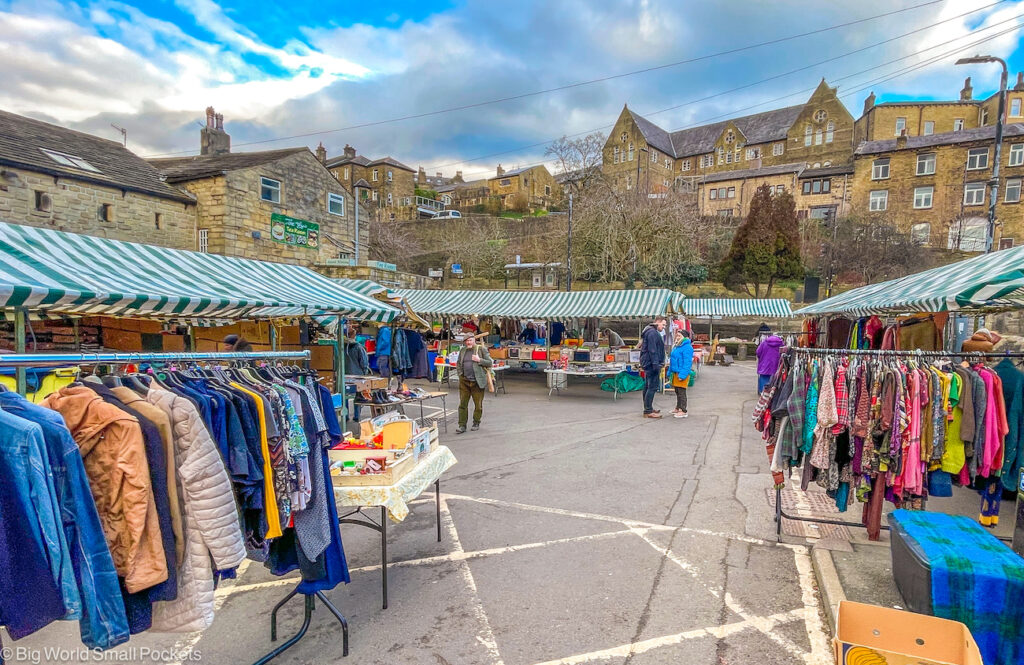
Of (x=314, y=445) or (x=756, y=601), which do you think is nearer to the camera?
(x=314, y=445)

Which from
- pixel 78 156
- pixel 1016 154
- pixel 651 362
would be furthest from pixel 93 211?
pixel 1016 154

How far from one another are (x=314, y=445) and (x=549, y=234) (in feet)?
111

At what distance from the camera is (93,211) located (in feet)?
49.0

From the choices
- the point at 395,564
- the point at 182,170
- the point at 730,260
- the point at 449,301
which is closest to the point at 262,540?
the point at 395,564

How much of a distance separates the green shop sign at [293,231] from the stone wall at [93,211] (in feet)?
8.77

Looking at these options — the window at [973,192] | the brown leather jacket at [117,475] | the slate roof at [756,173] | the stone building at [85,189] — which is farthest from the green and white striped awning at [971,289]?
the slate roof at [756,173]

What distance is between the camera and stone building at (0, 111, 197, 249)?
13.5m

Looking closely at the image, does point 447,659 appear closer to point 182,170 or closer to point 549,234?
point 182,170

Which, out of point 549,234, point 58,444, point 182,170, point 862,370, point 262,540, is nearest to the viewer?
point 58,444

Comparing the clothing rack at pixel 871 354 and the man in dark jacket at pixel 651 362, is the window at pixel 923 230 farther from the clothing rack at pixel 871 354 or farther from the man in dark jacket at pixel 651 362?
the clothing rack at pixel 871 354

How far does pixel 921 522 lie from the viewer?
129 inches

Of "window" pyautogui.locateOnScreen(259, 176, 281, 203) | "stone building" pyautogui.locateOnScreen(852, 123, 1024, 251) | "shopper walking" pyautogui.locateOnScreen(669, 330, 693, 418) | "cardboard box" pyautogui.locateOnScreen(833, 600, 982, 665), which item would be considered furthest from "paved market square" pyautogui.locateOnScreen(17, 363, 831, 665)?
"stone building" pyautogui.locateOnScreen(852, 123, 1024, 251)

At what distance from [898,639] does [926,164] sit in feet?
149

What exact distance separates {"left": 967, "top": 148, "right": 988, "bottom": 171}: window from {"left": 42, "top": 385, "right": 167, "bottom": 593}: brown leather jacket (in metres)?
47.3
